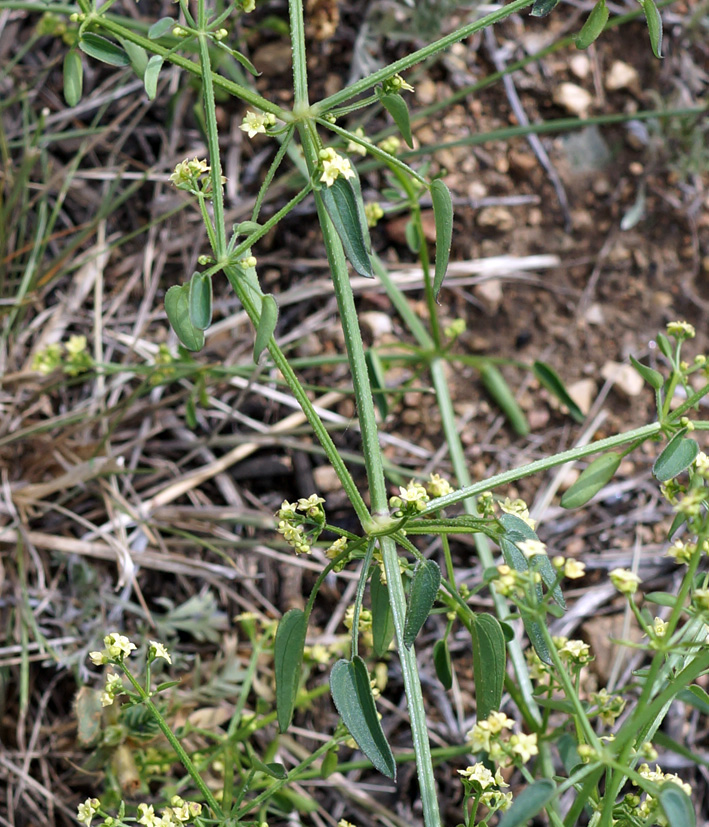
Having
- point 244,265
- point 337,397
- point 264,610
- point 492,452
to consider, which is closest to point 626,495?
point 492,452

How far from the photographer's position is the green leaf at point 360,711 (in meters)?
1.45

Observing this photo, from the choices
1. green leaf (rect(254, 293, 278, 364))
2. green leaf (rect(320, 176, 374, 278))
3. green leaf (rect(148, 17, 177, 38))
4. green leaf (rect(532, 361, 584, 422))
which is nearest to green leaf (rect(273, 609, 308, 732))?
green leaf (rect(254, 293, 278, 364))

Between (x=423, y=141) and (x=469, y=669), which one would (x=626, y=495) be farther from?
(x=423, y=141)

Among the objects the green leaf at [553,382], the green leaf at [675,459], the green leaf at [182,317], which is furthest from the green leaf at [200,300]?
the green leaf at [553,382]

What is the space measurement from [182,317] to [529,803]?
93 centimetres

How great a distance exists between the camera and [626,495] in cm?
289

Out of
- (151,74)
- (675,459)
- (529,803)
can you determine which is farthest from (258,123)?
(529,803)

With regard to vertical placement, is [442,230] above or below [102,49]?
below

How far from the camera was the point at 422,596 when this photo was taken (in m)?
1.47

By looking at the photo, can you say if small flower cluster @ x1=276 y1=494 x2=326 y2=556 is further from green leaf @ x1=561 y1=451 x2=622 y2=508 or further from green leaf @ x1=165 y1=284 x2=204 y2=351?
green leaf @ x1=561 y1=451 x2=622 y2=508

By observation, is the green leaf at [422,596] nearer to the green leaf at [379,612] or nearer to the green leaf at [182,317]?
the green leaf at [379,612]

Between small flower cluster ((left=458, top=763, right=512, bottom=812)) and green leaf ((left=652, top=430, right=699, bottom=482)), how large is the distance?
567 millimetres

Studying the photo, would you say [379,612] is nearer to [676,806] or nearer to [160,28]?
[676,806]

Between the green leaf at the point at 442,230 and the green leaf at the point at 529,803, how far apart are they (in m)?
0.81
